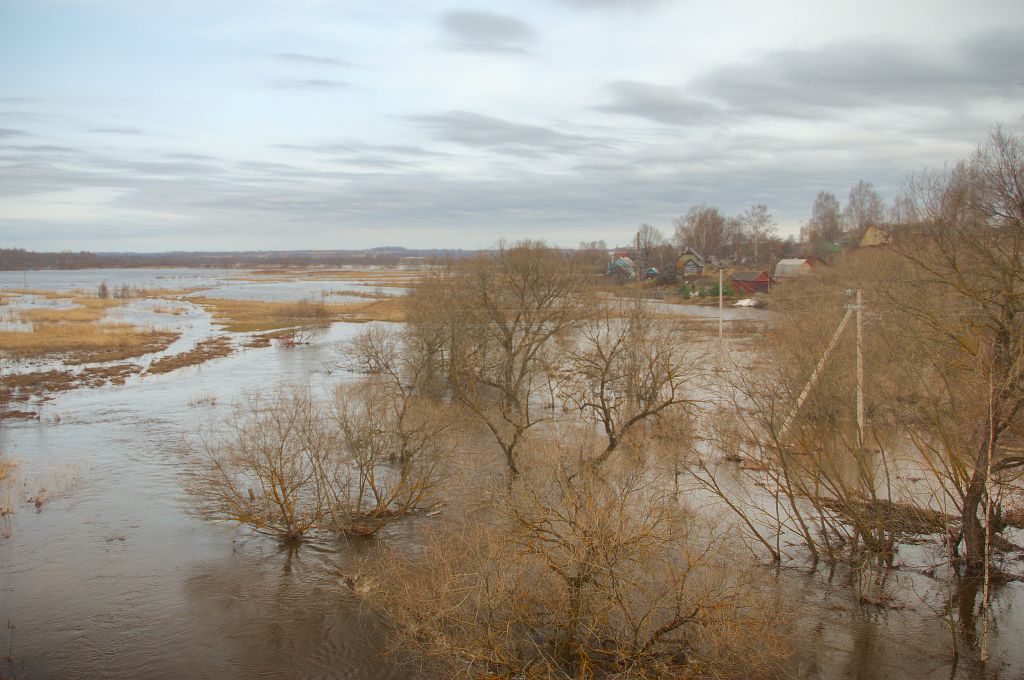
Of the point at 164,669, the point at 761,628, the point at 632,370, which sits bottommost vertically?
the point at 164,669

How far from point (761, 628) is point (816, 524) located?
27.0 feet

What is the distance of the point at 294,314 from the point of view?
236 feet

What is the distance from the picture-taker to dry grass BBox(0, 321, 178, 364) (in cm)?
5003

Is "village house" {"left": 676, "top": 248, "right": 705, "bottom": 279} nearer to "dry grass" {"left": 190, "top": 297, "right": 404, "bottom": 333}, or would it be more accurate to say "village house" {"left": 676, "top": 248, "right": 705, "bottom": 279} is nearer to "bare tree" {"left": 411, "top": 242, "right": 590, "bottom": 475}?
"dry grass" {"left": 190, "top": 297, "right": 404, "bottom": 333}

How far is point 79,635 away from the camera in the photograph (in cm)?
1584

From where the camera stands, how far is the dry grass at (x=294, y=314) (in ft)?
219

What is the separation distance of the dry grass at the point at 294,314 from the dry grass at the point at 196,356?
847 centimetres

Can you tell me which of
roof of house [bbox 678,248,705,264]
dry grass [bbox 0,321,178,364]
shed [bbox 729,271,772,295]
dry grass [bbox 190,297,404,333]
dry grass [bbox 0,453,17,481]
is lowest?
dry grass [bbox 0,453,17,481]

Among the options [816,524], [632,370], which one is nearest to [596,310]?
[632,370]

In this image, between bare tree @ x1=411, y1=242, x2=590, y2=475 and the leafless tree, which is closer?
bare tree @ x1=411, y1=242, x2=590, y2=475

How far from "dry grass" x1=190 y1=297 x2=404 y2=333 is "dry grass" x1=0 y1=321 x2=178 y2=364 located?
7865 millimetres

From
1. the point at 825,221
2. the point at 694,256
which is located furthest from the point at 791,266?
the point at 825,221

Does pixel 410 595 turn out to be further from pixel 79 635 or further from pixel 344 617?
pixel 79 635

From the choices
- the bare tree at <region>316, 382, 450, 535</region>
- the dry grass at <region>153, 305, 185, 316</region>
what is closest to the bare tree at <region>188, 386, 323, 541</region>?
the bare tree at <region>316, 382, 450, 535</region>
